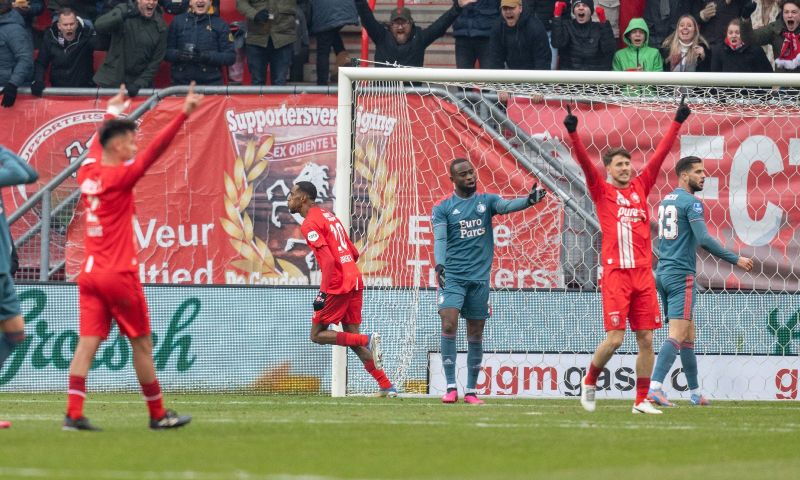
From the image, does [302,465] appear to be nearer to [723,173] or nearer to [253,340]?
[253,340]

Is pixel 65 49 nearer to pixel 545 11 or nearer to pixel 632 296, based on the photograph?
pixel 545 11

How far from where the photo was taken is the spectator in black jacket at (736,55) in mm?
15672

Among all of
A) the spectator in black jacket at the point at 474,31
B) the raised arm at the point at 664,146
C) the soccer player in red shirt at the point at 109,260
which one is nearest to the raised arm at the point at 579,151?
the raised arm at the point at 664,146

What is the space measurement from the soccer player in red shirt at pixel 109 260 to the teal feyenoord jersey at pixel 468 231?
4.48 m

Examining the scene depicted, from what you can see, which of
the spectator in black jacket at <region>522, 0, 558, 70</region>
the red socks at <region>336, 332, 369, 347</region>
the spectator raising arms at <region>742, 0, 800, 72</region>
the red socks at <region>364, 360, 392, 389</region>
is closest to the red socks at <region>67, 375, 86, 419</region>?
the red socks at <region>336, 332, 369, 347</region>

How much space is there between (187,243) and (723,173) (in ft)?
19.9

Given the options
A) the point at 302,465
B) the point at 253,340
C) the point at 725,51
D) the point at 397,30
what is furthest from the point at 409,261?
the point at 302,465

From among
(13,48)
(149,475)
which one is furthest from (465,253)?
(13,48)

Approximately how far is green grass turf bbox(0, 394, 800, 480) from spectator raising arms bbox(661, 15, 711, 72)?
5.82 meters

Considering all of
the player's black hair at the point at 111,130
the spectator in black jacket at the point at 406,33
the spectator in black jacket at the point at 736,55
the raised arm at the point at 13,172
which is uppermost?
the spectator in black jacket at the point at 406,33

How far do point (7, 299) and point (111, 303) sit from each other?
1.28 meters

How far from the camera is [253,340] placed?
14.7 m

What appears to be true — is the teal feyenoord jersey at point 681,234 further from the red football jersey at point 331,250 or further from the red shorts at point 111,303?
the red shorts at point 111,303

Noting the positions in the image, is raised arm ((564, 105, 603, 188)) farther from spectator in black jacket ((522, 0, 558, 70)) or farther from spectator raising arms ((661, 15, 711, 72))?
spectator in black jacket ((522, 0, 558, 70))
